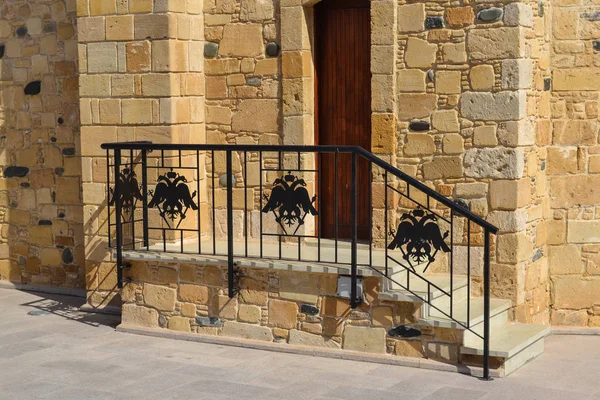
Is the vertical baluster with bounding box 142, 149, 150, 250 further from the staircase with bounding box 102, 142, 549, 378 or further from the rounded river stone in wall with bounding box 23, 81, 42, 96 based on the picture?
the rounded river stone in wall with bounding box 23, 81, 42, 96

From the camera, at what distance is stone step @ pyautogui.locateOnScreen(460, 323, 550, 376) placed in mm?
7160

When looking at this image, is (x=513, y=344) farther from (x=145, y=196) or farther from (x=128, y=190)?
(x=128, y=190)

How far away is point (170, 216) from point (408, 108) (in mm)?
2234

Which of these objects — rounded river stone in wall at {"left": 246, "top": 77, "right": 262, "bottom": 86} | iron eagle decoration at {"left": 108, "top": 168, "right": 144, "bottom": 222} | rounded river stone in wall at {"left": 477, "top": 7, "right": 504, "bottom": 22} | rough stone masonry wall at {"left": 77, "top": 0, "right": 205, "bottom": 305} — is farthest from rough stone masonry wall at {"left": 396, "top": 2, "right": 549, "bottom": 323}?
iron eagle decoration at {"left": 108, "top": 168, "right": 144, "bottom": 222}

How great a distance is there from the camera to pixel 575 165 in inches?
336

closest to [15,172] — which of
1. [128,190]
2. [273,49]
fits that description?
A: [128,190]

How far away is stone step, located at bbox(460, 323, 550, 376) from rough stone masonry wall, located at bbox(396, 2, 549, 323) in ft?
1.13

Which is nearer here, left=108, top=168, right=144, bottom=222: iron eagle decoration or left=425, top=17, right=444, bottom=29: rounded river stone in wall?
left=425, top=17, right=444, bottom=29: rounded river stone in wall

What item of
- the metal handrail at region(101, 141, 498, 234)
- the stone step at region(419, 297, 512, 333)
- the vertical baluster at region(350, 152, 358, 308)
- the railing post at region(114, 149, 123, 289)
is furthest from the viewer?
the railing post at region(114, 149, 123, 289)

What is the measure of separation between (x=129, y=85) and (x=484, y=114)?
3085 mm

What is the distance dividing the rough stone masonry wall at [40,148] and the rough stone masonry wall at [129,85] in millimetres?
813

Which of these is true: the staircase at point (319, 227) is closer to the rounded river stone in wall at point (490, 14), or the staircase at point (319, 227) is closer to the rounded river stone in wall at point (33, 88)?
the rounded river stone in wall at point (490, 14)

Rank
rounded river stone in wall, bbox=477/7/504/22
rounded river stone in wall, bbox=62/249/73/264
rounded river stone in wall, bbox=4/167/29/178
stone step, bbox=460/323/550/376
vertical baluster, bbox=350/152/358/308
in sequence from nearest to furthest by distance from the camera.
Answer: stone step, bbox=460/323/550/376, vertical baluster, bbox=350/152/358/308, rounded river stone in wall, bbox=477/7/504/22, rounded river stone in wall, bbox=62/249/73/264, rounded river stone in wall, bbox=4/167/29/178

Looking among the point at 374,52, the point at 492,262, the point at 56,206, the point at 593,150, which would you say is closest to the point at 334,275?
the point at 492,262
